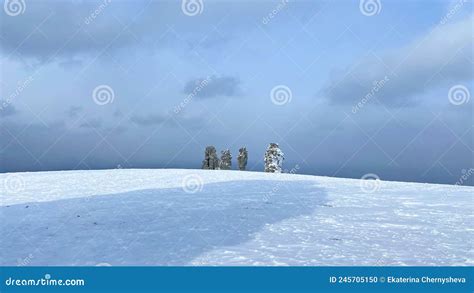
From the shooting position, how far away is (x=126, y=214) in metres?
14.0

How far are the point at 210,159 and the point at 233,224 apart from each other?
39201 millimetres

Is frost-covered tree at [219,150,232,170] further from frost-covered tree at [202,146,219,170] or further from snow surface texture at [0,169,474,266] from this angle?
snow surface texture at [0,169,474,266]

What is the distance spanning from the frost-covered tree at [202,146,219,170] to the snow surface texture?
30.5 metres

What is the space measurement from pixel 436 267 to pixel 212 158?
141 feet

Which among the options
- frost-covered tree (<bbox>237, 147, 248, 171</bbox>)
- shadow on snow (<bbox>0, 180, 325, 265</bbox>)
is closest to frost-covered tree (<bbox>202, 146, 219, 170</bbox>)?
frost-covered tree (<bbox>237, 147, 248, 171</bbox>)

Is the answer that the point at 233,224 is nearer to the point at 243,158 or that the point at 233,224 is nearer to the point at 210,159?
the point at 210,159

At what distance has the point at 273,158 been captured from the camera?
47.9 metres

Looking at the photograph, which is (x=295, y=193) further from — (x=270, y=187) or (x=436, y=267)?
(x=436, y=267)

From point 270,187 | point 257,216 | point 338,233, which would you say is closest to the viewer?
point 338,233

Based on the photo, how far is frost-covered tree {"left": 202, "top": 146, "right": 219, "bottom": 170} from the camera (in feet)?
168

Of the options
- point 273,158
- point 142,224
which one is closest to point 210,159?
point 273,158

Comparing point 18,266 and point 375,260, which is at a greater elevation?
point 18,266

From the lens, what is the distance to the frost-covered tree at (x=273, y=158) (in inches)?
1869
